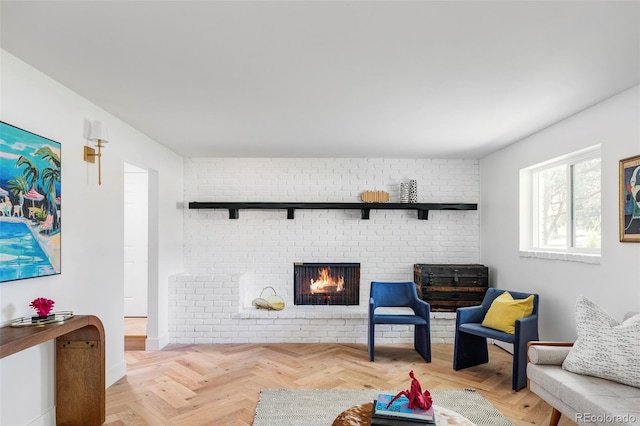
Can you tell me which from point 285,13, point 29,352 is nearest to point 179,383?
point 29,352

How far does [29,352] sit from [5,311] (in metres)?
0.36

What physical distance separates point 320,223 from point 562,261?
2.84 m

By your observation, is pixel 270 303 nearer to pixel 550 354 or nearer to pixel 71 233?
pixel 71 233

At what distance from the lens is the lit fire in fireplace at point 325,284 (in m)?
5.18

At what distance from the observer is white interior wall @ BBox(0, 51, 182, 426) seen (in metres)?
2.31

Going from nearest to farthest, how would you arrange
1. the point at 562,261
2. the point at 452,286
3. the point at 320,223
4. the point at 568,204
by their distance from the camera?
the point at 562,261
the point at 568,204
the point at 452,286
the point at 320,223

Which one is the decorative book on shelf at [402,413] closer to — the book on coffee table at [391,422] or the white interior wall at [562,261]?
the book on coffee table at [391,422]

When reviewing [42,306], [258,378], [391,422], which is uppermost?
[42,306]

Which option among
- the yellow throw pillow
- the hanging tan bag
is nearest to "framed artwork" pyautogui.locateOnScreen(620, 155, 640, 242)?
the yellow throw pillow

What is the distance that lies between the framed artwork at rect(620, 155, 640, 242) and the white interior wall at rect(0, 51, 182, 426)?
13.0 feet

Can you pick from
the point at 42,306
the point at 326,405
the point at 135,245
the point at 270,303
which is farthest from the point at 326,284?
the point at 42,306

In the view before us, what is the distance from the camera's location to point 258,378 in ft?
12.0

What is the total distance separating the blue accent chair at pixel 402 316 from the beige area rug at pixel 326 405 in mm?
824

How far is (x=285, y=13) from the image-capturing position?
1803mm
